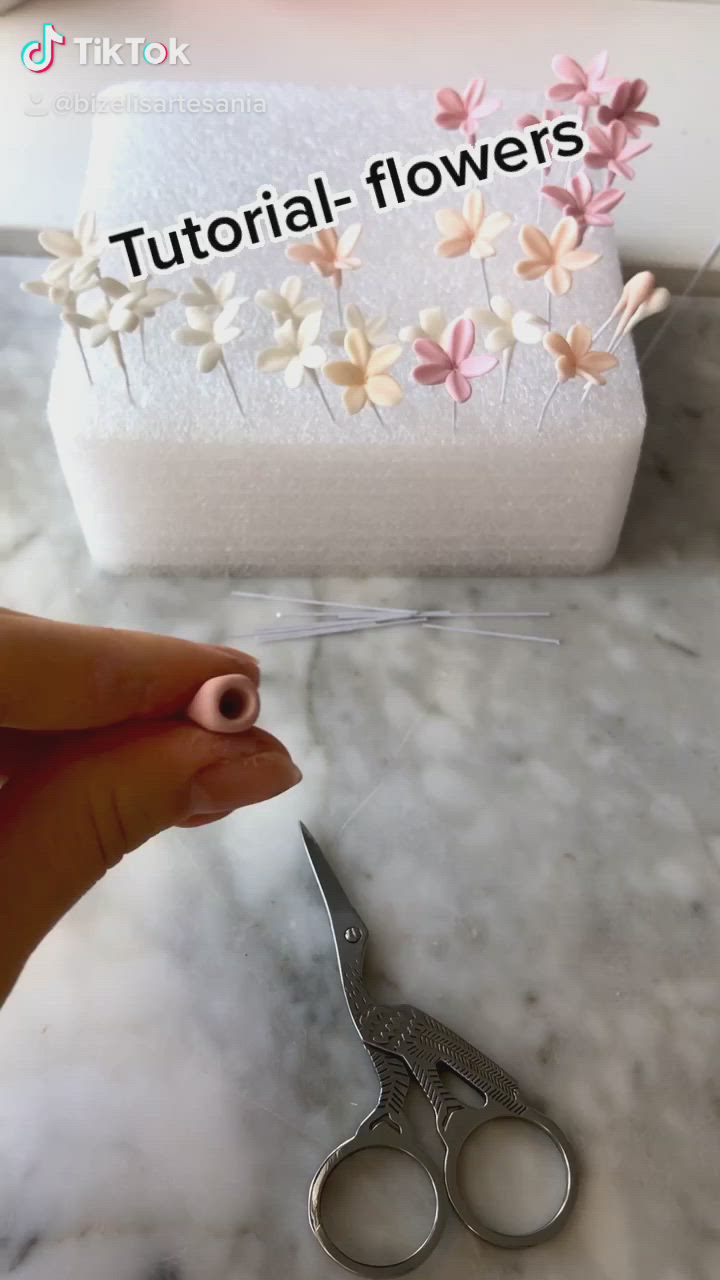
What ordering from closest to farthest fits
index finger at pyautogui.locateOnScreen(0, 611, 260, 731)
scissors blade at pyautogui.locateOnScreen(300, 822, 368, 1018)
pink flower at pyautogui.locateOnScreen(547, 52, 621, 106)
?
index finger at pyautogui.locateOnScreen(0, 611, 260, 731) < scissors blade at pyautogui.locateOnScreen(300, 822, 368, 1018) < pink flower at pyautogui.locateOnScreen(547, 52, 621, 106)

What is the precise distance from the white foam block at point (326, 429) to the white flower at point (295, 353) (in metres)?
0.04

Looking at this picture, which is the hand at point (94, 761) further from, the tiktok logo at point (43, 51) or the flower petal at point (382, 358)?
the tiktok logo at point (43, 51)

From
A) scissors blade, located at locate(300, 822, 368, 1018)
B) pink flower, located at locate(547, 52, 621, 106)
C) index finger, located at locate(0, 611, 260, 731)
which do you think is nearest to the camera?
index finger, located at locate(0, 611, 260, 731)

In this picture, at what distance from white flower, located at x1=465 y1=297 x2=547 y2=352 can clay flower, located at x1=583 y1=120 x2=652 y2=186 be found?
0.35ft

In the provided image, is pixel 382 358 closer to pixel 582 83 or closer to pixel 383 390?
pixel 383 390

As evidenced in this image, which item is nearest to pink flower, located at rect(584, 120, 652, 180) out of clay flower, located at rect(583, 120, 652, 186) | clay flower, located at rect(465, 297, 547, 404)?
clay flower, located at rect(583, 120, 652, 186)

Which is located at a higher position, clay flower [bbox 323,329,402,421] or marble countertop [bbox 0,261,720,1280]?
clay flower [bbox 323,329,402,421]

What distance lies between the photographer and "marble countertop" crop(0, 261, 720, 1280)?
407mm

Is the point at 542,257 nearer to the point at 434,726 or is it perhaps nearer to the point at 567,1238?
the point at 434,726

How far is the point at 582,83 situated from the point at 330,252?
0.56 ft

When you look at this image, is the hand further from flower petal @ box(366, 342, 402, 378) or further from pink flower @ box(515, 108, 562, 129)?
pink flower @ box(515, 108, 562, 129)

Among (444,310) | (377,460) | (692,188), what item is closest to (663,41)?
(692,188)

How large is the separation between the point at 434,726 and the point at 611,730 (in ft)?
0.29

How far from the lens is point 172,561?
22.2 inches
